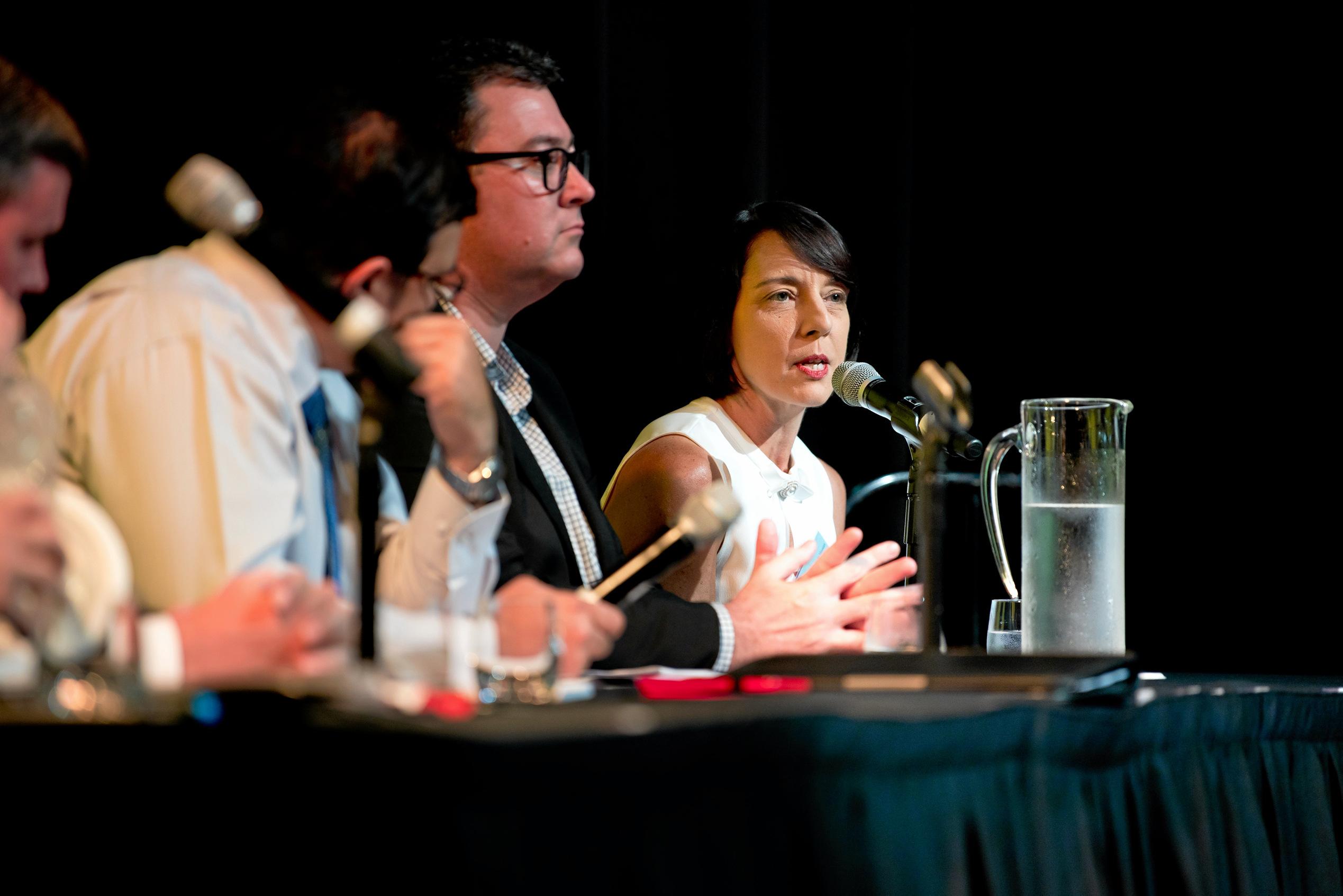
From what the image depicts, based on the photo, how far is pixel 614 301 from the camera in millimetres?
2750

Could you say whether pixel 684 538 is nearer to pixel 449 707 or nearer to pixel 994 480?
pixel 449 707

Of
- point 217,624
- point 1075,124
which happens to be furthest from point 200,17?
point 1075,124

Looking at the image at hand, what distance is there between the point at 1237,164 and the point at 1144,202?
209 millimetres

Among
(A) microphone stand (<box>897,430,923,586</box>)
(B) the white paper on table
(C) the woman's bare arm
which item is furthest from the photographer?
(C) the woman's bare arm

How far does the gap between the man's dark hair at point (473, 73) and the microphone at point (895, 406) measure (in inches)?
26.0

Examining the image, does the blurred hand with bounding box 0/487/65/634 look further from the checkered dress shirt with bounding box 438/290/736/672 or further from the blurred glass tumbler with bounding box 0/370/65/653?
the checkered dress shirt with bounding box 438/290/736/672

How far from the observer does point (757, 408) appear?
8.73 feet

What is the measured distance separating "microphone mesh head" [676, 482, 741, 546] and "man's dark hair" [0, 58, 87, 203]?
0.62m

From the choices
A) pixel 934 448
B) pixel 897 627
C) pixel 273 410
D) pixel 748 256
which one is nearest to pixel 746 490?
pixel 748 256

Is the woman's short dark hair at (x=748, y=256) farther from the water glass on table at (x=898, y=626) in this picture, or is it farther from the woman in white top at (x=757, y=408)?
the water glass on table at (x=898, y=626)

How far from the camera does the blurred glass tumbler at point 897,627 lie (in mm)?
1416

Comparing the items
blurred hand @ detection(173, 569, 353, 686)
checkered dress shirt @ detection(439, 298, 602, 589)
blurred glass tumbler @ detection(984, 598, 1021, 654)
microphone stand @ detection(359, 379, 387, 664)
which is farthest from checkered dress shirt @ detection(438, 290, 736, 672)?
blurred hand @ detection(173, 569, 353, 686)

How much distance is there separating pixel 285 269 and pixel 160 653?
57cm

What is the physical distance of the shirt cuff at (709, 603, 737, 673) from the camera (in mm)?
1798
